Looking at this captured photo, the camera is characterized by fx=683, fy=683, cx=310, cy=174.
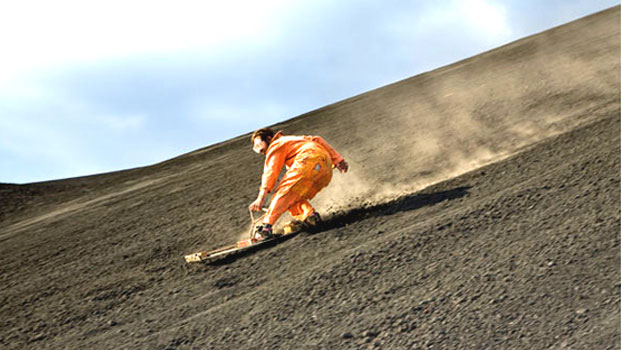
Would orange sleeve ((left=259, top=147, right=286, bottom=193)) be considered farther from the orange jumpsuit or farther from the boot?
the boot

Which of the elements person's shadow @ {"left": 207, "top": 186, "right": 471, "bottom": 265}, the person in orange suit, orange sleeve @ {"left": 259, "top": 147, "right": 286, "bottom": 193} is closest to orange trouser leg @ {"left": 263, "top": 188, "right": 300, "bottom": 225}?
the person in orange suit

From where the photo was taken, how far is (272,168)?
800cm

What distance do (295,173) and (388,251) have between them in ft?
5.27

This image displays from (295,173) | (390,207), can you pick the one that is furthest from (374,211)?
(295,173)

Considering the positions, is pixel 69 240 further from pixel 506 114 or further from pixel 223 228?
pixel 506 114

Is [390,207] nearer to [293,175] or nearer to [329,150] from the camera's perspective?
[329,150]

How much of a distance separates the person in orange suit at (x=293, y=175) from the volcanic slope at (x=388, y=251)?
13.9 inches

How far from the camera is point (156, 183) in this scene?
14.7 m

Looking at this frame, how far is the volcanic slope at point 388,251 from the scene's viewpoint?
5.57 m

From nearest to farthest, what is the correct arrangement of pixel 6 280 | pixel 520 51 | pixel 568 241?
pixel 568 241 → pixel 6 280 → pixel 520 51

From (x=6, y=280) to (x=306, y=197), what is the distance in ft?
14.9

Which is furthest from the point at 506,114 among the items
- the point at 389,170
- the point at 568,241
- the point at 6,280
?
the point at 6,280

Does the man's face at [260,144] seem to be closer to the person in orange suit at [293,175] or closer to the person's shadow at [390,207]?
the person in orange suit at [293,175]

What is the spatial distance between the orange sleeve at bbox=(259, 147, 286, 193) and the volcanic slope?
76 cm
